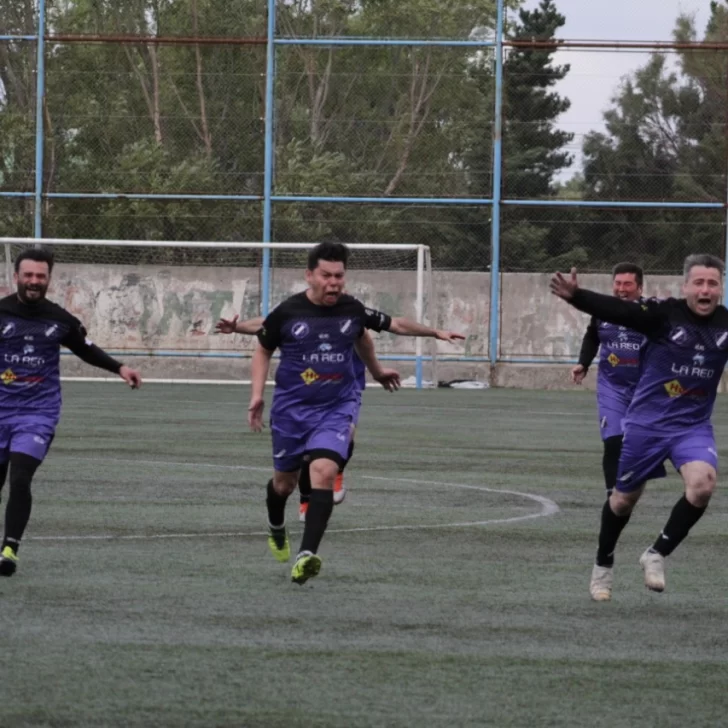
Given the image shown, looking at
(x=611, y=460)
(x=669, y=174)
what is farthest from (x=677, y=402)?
(x=669, y=174)

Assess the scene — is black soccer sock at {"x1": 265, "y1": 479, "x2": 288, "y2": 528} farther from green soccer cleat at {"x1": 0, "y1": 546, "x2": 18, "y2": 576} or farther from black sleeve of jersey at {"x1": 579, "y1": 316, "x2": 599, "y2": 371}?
black sleeve of jersey at {"x1": 579, "y1": 316, "x2": 599, "y2": 371}

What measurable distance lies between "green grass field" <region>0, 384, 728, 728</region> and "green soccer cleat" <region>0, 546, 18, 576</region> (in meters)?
0.17

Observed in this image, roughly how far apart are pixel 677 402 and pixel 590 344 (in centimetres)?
422

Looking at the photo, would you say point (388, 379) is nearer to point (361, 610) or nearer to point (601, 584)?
point (601, 584)

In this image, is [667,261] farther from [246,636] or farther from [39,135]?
[246,636]

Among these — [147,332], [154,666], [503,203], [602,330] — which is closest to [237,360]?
[147,332]

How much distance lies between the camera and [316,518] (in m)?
8.53

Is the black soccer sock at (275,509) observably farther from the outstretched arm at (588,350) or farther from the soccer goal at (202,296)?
the soccer goal at (202,296)

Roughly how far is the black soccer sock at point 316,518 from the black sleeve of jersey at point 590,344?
3.85 metres

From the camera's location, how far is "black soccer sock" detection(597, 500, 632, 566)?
27.0ft

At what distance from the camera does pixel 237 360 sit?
30750 millimetres

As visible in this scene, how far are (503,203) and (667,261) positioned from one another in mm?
3265

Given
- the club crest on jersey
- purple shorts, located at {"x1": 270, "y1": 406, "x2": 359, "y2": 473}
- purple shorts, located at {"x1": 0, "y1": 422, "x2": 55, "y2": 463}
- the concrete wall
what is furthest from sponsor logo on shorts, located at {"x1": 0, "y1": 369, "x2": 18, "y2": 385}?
the concrete wall

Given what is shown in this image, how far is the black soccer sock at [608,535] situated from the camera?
8234mm
